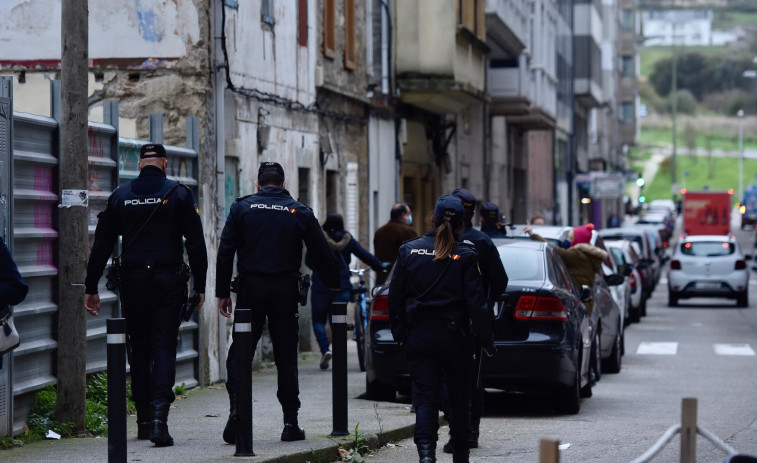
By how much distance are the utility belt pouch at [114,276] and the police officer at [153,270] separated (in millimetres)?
28

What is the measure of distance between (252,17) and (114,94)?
8.19 feet

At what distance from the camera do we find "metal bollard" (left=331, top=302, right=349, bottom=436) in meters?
10.7

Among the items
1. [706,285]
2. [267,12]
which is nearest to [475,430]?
[267,12]

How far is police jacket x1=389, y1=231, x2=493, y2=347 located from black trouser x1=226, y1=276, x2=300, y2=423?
3.86 ft

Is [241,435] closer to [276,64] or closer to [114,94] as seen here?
[114,94]

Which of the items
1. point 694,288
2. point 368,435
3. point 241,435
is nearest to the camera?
point 241,435

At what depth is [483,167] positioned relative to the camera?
125ft

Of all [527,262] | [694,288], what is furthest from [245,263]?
[694,288]

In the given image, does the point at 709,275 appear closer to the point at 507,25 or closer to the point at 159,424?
the point at 507,25

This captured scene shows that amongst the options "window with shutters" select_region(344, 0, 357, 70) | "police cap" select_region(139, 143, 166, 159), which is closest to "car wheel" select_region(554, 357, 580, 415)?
"police cap" select_region(139, 143, 166, 159)

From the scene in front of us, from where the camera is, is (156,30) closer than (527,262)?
No

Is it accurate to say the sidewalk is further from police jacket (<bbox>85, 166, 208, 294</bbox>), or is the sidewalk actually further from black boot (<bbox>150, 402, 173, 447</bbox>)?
police jacket (<bbox>85, 166, 208, 294</bbox>)

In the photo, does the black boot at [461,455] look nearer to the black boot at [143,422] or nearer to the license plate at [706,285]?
the black boot at [143,422]

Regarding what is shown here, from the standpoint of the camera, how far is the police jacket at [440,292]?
29.6 feet
